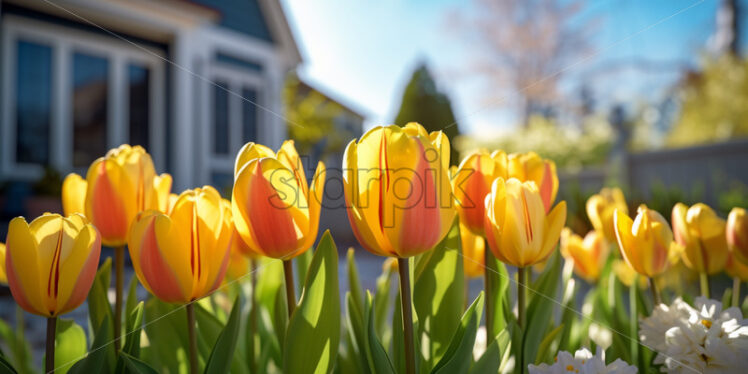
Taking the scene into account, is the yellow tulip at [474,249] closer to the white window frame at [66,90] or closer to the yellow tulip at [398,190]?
the yellow tulip at [398,190]

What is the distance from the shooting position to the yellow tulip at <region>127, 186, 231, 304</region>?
39cm

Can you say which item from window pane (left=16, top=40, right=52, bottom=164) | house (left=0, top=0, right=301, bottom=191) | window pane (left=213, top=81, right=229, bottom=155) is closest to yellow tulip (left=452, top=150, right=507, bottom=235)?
house (left=0, top=0, right=301, bottom=191)

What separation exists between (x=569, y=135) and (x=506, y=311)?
8.89 m

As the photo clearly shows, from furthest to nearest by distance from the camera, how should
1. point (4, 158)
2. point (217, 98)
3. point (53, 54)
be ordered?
1. point (217, 98)
2. point (53, 54)
3. point (4, 158)

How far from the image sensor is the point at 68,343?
50 centimetres

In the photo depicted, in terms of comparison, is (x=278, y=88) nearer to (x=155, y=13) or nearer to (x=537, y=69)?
(x=155, y=13)

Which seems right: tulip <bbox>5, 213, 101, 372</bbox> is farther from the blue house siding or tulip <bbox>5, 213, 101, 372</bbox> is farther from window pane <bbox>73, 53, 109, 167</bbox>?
the blue house siding

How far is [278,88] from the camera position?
511 centimetres

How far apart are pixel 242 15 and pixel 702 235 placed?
518 centimetres

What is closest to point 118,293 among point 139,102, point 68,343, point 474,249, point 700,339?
point 68,343

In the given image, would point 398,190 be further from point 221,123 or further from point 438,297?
point 221,123

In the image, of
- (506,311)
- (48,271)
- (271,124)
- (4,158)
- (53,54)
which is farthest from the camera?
(271,124)

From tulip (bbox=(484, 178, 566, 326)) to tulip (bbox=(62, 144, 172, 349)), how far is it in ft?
1.12

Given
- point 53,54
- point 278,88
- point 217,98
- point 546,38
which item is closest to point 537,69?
point 546,38
